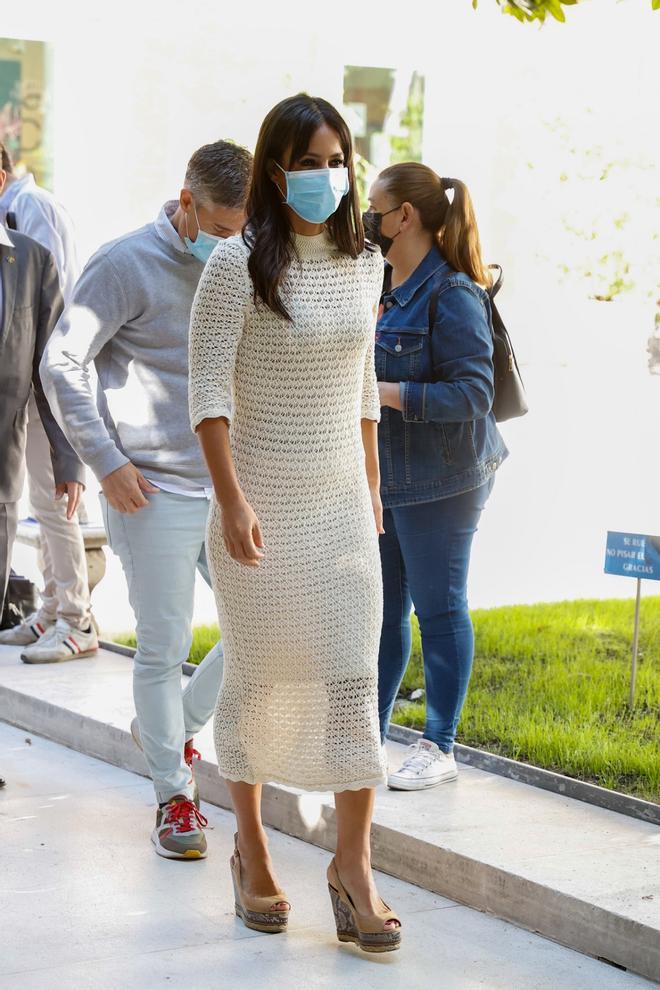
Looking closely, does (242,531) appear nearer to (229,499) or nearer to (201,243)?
(229,499)

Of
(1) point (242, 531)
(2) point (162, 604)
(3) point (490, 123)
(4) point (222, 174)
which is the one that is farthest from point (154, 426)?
(3) point (490, 123)

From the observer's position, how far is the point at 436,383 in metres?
4.56

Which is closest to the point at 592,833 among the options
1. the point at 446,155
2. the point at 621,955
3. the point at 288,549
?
the point at 621,955

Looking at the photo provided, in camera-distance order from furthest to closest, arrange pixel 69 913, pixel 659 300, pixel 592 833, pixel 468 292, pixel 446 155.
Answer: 1. pixel 446 155
2. pixel 659 300
3. pixel 468 292
4. pixel 592 833
5. pixel 69 913

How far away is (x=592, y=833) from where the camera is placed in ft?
14.1

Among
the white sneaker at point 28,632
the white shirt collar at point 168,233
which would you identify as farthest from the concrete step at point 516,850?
the white shirt collar at point 168,233

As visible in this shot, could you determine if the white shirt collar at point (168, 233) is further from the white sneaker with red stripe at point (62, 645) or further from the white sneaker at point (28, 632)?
the white sneaker at point (28, 632)

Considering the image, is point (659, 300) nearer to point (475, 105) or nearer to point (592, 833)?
point (475, 105)

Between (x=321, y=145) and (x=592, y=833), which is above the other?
(x=321, y=145)

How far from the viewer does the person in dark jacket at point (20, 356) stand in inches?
184

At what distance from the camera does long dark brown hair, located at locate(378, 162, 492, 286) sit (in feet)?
15.5

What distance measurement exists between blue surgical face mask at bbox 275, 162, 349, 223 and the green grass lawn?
87.7 inches

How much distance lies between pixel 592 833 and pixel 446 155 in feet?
35.2

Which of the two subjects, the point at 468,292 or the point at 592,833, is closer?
the point at 592,833
